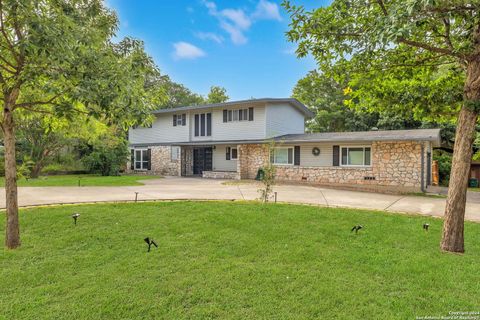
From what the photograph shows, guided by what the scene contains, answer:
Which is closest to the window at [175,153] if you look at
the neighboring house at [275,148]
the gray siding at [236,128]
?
the neighboring house at [275,148]

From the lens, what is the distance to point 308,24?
5.25 meters

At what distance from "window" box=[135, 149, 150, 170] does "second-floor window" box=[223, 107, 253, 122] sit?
26.2ft

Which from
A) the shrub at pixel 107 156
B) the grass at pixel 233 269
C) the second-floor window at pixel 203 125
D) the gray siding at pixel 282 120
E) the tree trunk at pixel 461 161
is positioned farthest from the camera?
the second-floor window at pixel 203 125

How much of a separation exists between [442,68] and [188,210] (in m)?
6.79

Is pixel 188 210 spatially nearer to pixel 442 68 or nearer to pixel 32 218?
pixel 32 218

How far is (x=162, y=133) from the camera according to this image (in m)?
22.5

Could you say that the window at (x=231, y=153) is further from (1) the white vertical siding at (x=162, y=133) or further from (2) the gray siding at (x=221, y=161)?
(1) the white vertical siding at (x=162, y=133)

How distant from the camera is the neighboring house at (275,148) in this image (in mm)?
13422

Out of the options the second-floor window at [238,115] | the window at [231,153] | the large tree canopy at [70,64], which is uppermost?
the second-floor window at [238,115]

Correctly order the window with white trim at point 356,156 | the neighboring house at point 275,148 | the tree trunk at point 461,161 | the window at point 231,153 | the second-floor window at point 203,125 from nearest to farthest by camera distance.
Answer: the tree trunk at point 461,161 → the neighboring house at point 275,148 → the window with white trim at point 356,156 → the window at point 231,153 → the second-floor window at point 203,125

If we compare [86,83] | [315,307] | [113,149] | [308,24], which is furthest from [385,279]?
[113,149]

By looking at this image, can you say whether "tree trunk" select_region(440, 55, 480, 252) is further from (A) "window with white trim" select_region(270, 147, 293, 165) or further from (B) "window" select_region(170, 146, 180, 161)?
(B) "window" select_region(170, 146, 180, 161)

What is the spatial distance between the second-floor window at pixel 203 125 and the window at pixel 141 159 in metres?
5.34

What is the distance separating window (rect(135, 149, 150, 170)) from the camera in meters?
23.3
